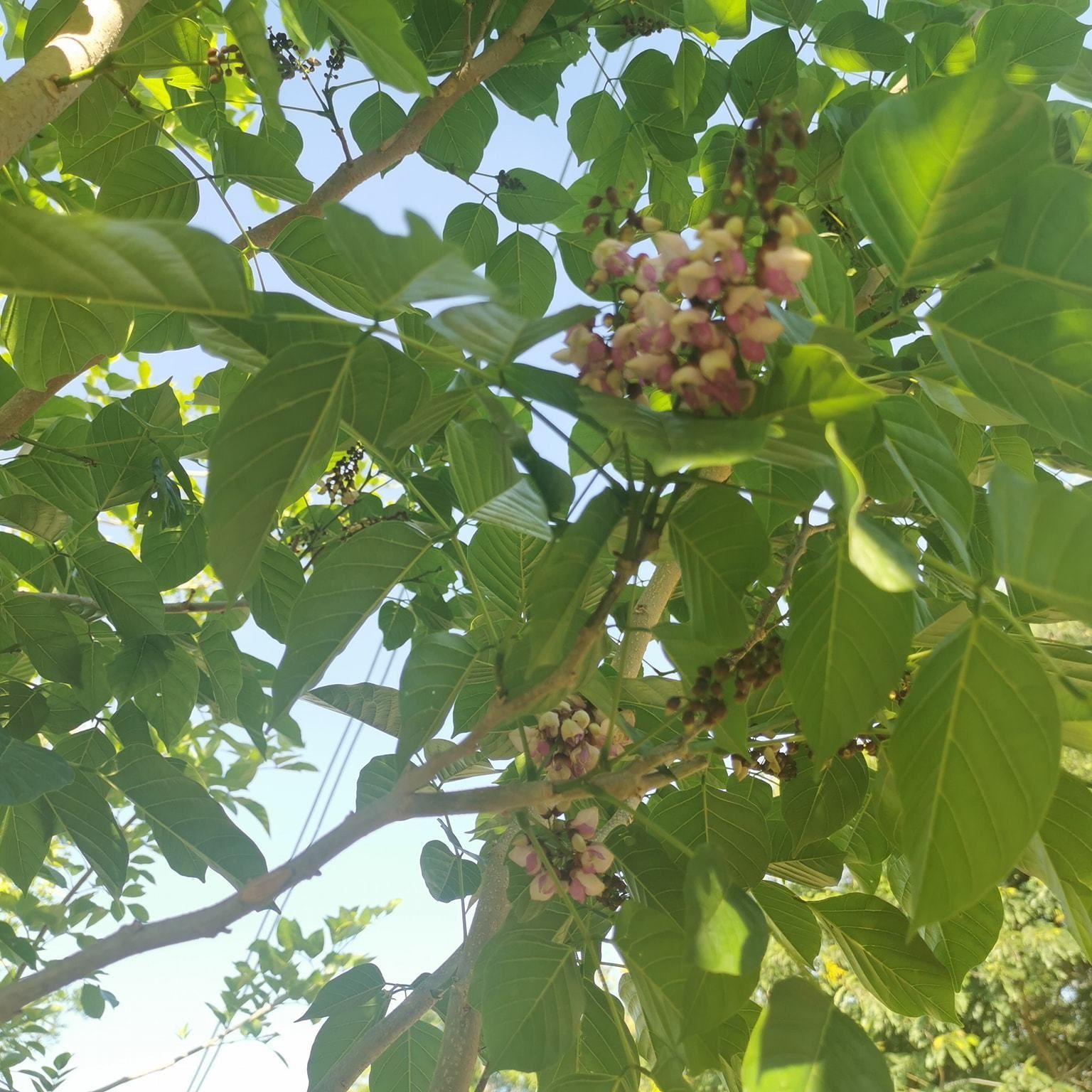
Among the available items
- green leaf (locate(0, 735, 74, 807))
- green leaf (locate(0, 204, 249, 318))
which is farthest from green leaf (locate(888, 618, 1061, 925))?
green leaf (locate(0, 735, 74, 807))

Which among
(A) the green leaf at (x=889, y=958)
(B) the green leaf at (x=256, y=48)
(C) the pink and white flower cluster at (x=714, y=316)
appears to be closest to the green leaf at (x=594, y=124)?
(B) the green leaf at (x=256, y=48)

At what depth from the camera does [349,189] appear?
78cm

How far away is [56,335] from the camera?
0.67m

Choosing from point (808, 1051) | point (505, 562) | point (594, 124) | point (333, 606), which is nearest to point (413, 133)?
point (594, 124)

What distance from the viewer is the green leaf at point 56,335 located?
67 cm

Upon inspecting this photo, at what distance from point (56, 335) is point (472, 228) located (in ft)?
1.42

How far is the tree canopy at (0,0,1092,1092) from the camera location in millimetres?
340

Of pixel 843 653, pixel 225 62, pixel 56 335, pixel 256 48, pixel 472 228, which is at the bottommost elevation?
pixel 843 653

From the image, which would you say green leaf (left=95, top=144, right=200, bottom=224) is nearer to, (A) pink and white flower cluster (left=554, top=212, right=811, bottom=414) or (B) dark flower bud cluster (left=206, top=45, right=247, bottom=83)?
(B) dark flower bud cluster (left=206, top=45, right=247, bottom=83)

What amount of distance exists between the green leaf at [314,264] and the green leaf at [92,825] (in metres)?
0.45

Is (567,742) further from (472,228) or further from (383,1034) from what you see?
(472,228)

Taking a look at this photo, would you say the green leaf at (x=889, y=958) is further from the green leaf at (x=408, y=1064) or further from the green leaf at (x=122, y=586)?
the green leaf at (x=122, y=586)

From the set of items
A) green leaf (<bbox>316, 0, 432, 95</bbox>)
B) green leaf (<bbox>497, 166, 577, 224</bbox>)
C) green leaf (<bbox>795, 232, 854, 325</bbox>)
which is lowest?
green leaf (<bbox>795, 232, 854, 325</bbox>)

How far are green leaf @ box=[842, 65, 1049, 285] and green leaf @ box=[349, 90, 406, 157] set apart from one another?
65 centimetres
